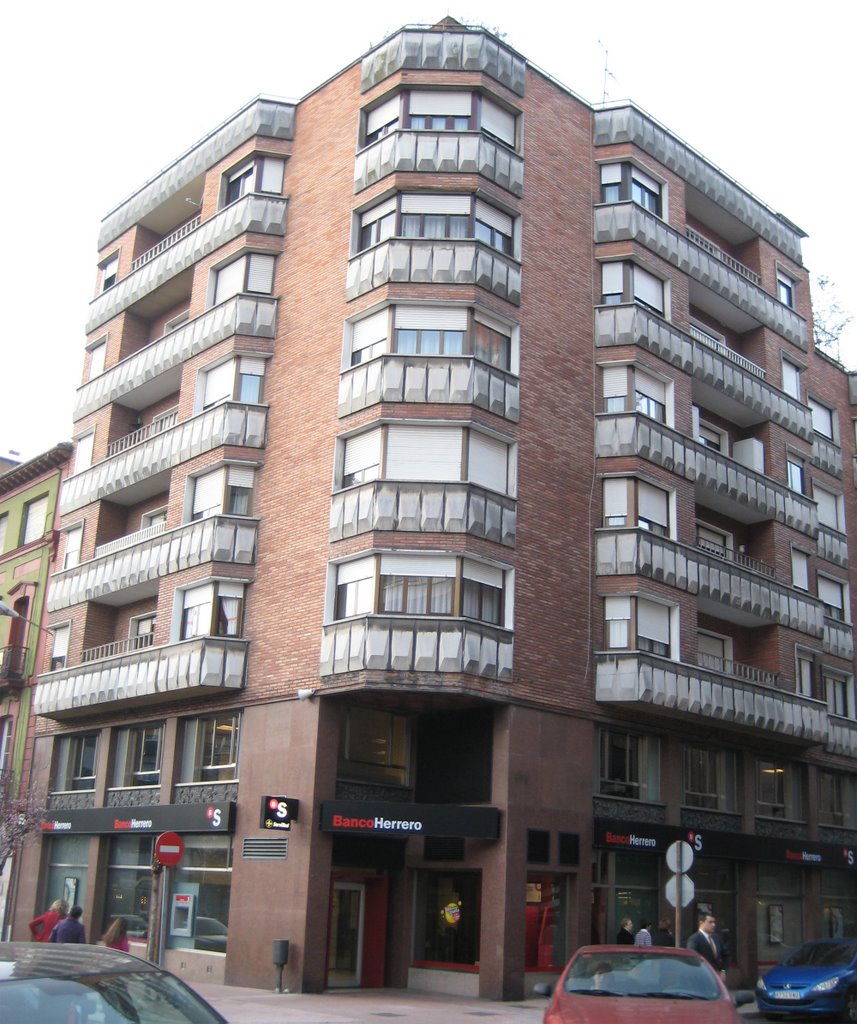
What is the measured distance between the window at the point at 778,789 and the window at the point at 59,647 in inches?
736

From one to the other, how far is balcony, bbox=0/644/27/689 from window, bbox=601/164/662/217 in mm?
21088

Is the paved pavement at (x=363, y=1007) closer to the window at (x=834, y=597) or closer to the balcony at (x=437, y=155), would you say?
the window at (x=834, y=597)

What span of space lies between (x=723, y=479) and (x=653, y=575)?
15.4 ft

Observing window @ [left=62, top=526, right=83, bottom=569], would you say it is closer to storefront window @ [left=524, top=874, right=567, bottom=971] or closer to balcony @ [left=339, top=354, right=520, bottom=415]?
balcony @ [left=339, top=354, right=520, bottom=415]

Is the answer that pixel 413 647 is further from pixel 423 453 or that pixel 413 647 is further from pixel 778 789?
pixel 778 789

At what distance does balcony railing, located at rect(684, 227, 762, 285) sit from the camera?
32000 millimetres

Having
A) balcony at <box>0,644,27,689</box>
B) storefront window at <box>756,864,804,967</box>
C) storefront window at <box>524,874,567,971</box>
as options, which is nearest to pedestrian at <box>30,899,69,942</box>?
storefront window at <box>524,874,567,971</box>

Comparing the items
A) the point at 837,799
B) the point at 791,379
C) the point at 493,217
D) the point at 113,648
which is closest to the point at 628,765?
the point at 837,799

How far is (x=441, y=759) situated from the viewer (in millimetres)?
25188

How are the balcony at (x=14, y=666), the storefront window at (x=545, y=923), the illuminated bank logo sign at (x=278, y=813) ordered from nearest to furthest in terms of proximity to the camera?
the illuminated bank logo sign at (x=278, y=813) < the storefront window at (x=545, y=923) < the balcony at (x=14, y=666)

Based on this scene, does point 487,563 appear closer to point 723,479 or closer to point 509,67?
point 723,479

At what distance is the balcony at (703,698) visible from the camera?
26.0 metres

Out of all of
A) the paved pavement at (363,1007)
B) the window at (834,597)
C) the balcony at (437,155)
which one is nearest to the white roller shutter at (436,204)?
the balcony at (437,155)

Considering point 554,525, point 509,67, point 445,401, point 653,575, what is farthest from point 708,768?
point 509,67
